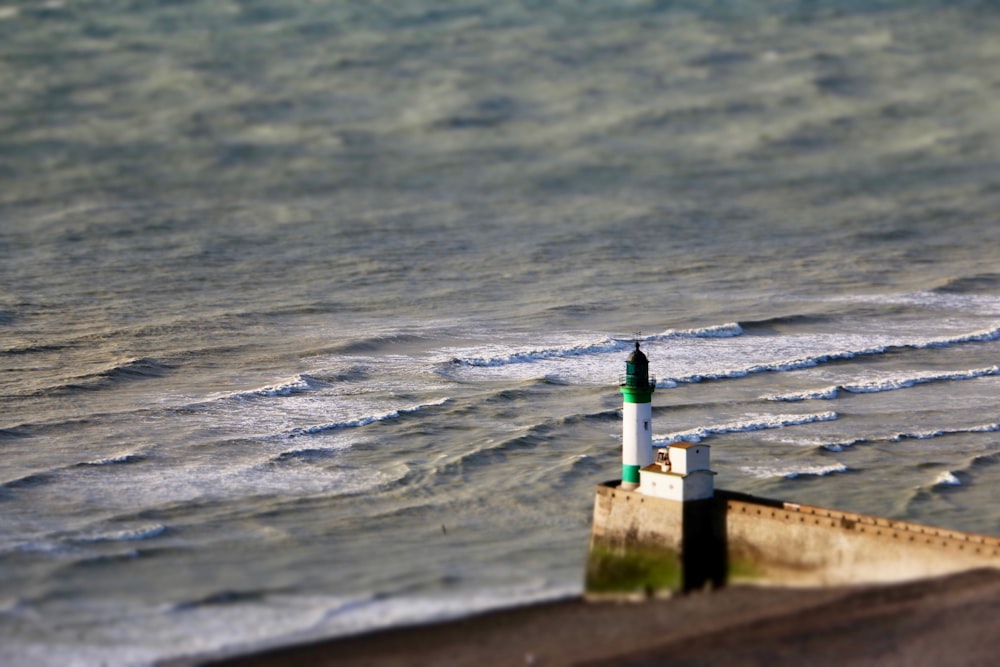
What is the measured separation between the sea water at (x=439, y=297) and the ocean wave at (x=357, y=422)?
82 millimetres

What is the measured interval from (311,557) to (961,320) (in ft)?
56.9

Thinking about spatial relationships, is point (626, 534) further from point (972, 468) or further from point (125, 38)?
point (125, 38)

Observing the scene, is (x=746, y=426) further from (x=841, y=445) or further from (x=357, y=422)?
(x=357, y=422)

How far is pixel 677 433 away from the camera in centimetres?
2070

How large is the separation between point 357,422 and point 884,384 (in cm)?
837

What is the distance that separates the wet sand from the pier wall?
23cm

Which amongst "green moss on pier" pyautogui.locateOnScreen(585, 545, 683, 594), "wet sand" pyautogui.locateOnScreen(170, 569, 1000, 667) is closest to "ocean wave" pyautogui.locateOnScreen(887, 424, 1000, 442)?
"green moss on pier" pyautogui.locateOnScreen(585, 545, 683, 594)

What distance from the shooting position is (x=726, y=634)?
497 inches

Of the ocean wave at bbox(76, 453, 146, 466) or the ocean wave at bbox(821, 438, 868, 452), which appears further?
the ocean wave at bbox(821, 438, 868, 452)

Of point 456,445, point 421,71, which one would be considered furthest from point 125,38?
point 456,445

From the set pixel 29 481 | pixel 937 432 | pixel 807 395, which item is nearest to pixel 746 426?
pixel 807 395

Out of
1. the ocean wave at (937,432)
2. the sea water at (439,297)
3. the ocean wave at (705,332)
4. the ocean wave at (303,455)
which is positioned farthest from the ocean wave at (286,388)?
the ocean wave at (937,432)

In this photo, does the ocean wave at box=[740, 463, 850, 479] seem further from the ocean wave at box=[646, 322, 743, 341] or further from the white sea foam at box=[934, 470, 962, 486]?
the ocean wave at box=[646, 322, 743, 341]

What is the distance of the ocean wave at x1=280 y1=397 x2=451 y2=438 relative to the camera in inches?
811
